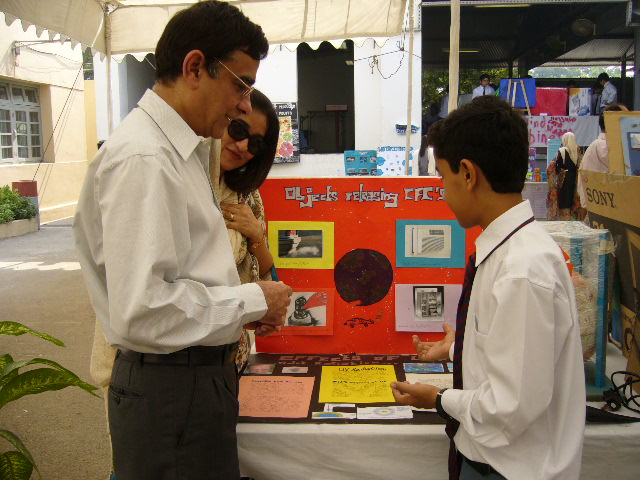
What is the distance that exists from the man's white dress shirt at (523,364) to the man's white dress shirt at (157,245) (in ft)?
1.40

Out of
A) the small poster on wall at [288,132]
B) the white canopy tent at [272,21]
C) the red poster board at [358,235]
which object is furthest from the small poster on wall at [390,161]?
the red poster board at [358,235]

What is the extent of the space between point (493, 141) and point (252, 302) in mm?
551

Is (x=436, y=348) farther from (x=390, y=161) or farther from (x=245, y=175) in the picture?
(x=390, y=161)

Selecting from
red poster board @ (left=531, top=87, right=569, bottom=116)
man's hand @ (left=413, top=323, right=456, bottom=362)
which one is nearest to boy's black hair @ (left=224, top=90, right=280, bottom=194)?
man's hand @ (left=413, top=323, right=456, bottom=362)

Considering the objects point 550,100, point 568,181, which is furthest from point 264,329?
point 550,100

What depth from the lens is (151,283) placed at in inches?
38.4

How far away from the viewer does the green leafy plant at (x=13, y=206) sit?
988 cm

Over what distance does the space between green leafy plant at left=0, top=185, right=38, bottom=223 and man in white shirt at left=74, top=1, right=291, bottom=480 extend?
9.93 meters

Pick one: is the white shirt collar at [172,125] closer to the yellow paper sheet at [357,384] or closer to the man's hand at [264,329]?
the man's hand at [264,329]

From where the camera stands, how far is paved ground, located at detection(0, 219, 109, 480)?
2.87 metres

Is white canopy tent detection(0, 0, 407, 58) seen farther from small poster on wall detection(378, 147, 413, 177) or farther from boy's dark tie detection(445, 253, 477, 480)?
small poster on wall detection(378, 147, 413, 177)

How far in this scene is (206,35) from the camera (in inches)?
44.6

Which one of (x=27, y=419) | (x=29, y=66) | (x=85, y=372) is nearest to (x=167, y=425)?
(x=27, y=419)

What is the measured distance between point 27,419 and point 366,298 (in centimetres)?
238
